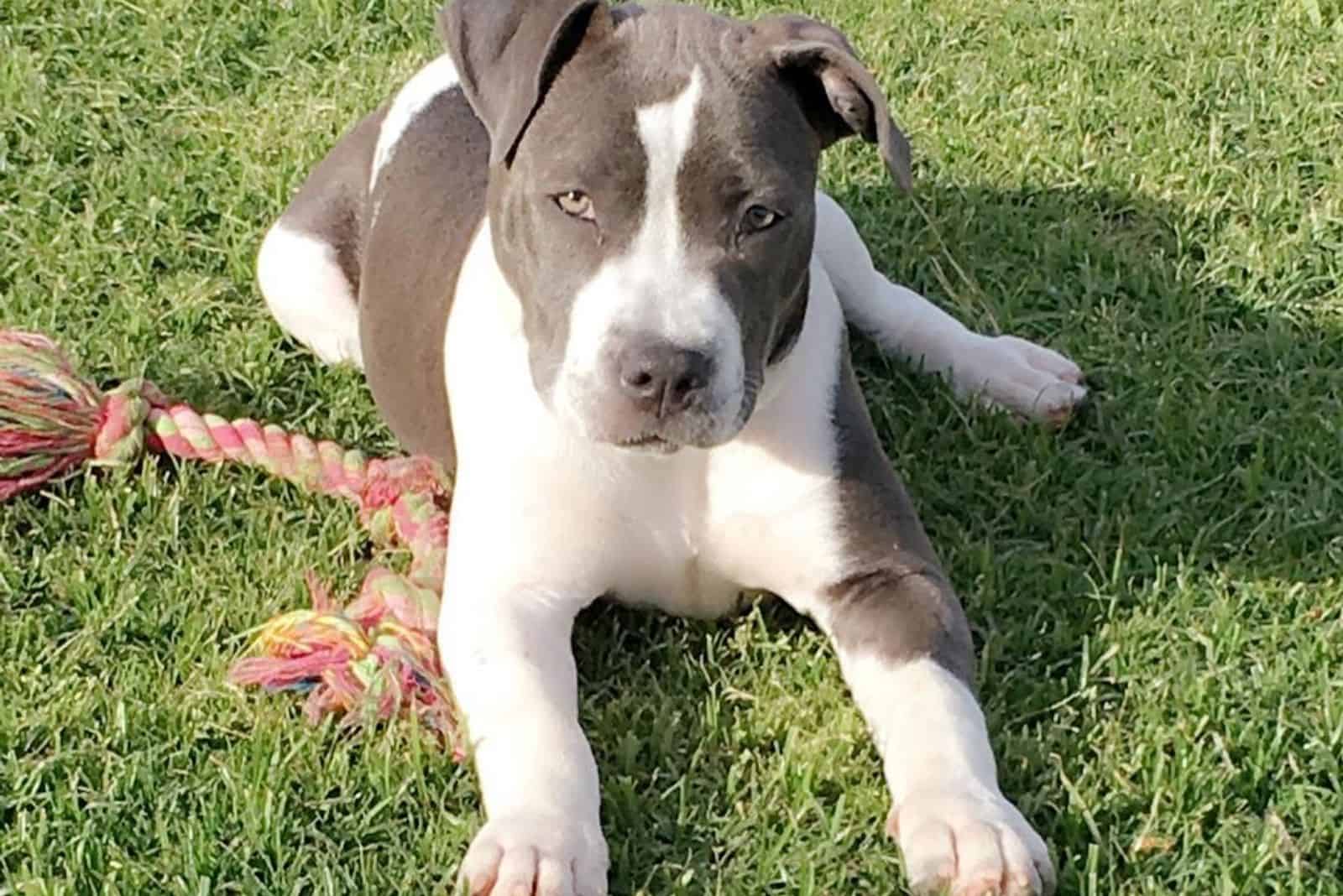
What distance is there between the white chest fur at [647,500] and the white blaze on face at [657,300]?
371mm

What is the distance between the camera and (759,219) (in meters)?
3.86

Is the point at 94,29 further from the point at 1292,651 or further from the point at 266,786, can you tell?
the point at 1292,651

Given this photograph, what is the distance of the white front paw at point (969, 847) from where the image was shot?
342 centimetres

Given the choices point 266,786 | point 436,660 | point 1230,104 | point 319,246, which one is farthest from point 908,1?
point 266,786

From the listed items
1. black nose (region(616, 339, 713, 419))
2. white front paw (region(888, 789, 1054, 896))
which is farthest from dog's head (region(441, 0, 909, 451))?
white front paw (region(888, 789, 1054, 896))

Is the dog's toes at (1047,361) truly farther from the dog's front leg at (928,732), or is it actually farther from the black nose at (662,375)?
the black nose at (662,375)

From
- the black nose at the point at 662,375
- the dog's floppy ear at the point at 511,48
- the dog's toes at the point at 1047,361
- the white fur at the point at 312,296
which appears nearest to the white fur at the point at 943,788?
the black nose at the point at 662,375

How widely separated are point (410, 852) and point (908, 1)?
179 inches

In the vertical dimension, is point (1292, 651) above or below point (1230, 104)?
above

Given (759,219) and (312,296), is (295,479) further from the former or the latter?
(759,219)

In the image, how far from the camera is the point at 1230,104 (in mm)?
6680

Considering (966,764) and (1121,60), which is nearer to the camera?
(966,764)

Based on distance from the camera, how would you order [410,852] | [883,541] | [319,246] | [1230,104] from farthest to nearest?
[1230,104], [319,246], [883,541], [410,852]

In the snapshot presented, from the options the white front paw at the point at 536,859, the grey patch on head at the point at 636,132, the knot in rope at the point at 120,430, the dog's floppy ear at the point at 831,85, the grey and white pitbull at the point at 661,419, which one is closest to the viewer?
the white front paw at the point at 536,859
